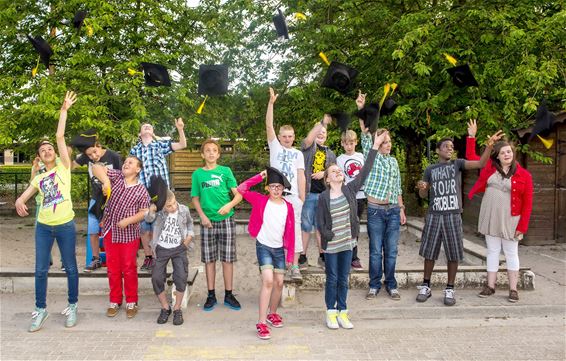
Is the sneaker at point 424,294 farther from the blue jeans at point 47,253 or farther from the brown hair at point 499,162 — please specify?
the blue jeans at point 47,253

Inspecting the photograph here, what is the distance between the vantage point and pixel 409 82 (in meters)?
10.4

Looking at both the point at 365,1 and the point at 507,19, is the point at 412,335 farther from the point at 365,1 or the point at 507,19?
the point at 365,1

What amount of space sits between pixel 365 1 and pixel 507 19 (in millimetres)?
3451

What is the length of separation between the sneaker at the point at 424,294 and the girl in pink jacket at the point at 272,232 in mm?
1915

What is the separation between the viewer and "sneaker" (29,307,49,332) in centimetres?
546

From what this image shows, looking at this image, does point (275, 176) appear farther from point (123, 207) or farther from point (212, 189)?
point (123, 207)

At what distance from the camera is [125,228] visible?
18.8 feet

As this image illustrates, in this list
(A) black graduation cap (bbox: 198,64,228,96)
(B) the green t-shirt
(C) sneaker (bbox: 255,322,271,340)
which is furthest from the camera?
(A) black graduation cap (bbox: 198,64,228,96)

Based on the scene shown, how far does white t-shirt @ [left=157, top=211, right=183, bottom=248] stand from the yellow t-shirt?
105 centimetres

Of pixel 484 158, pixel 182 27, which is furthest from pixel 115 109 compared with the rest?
pixel 484 158

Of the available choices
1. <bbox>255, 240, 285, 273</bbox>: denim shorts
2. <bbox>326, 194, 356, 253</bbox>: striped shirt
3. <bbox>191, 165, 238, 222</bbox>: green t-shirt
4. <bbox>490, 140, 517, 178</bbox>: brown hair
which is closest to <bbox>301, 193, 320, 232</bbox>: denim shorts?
<bbox>191, 165, 238, 222</bbox>: green t-shirt

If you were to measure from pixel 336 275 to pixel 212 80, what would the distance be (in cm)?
379

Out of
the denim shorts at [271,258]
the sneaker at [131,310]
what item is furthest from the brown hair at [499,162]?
the sneaker at [131,310]

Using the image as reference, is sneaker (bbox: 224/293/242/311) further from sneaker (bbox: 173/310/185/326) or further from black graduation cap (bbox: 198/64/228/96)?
black graduation cap (bbox: 198/64/228/96)
